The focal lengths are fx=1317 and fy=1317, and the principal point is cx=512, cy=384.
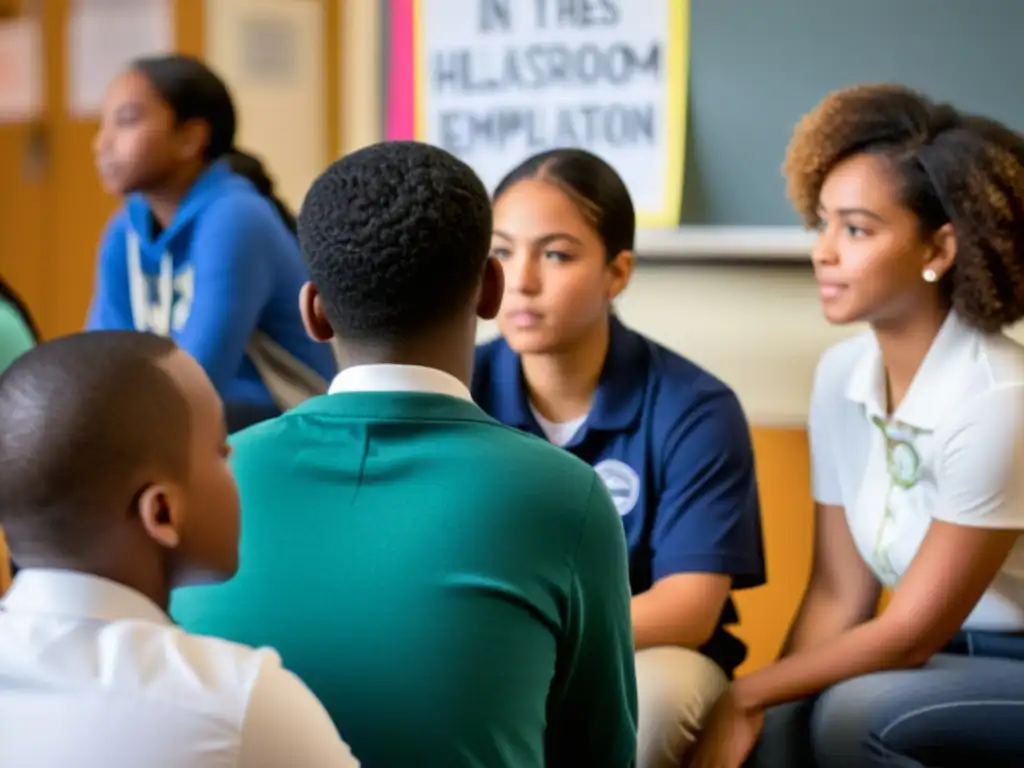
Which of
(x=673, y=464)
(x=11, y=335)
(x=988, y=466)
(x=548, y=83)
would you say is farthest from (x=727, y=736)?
(x=548, y=83)

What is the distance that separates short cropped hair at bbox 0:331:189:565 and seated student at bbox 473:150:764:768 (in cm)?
83

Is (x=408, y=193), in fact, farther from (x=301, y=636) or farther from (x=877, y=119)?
(x=877, y=119)

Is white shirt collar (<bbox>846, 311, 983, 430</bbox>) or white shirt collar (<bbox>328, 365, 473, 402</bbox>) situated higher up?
white shirt collar (<bbox>328, 365, 473, 402</bbox>)

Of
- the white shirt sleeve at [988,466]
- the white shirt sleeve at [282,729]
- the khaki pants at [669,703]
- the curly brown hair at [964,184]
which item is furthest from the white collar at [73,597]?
the curly brown hair at [964,184]

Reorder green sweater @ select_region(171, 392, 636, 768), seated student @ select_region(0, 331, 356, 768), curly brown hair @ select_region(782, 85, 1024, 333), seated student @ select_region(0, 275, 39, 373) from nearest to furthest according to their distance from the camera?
seated student @ select_region(0, 331, 356, 768), green sweater @ select_region(171, 392, 636, 768), curly brown hair @ select_region(782, 85, 1024, 333), seated student @ select_region(0, 275, 39, 373)

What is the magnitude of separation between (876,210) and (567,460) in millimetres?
823

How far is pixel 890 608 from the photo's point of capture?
1568 millimetres

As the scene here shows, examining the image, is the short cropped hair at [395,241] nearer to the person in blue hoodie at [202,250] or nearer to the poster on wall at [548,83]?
the person in blue hoodie at [202,250]

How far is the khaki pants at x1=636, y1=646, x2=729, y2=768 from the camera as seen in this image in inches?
60.1

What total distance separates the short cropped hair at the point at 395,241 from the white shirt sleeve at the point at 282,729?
0.32m

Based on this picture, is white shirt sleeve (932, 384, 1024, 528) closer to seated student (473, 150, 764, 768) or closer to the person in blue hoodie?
seated student (473, 150, 764, 768)

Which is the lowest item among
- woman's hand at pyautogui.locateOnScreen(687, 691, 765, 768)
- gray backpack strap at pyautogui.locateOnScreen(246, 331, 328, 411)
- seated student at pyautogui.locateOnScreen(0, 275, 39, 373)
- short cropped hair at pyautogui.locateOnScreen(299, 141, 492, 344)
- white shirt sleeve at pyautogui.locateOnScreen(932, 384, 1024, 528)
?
woman's hand at pyautogui.locateOnScreen(687, 691, 765, 768)

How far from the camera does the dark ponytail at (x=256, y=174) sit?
2.33 m

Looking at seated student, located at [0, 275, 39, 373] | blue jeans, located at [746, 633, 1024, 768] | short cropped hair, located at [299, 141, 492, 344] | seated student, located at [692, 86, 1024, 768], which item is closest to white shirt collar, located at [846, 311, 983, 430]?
seated student, located at [692, 86, 1024, 768]
